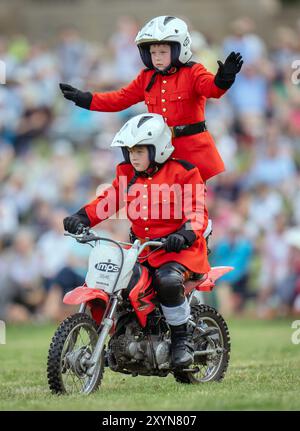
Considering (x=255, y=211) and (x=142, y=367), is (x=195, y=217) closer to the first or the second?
(x=142, y=367)

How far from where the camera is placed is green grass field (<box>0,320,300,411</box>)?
307 inches

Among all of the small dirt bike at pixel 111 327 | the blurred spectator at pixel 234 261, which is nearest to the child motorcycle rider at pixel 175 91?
the small dirt bike at pixel 111 327

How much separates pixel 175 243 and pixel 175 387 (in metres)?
1.18

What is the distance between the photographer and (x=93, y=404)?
7.79m

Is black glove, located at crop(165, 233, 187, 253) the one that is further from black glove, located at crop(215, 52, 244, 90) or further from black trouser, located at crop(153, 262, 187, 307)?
black glove, located at crop(215, 52, 244, 90)

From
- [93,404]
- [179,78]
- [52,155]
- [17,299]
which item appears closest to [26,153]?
[52,155]

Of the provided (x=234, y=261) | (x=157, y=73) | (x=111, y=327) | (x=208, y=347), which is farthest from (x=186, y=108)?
(x=234, y=261)

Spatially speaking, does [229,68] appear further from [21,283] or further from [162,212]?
[21,283]

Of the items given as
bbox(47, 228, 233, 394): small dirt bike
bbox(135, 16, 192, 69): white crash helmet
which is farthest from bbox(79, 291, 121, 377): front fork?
bbox(135, 16, 192, 69): white crash helmet

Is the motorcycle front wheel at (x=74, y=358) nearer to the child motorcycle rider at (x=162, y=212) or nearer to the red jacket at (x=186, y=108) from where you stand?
the child motorcycle rider at (x=162, y=212)

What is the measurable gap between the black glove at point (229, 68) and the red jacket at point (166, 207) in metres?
0.68

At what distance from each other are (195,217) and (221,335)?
4.02 ft

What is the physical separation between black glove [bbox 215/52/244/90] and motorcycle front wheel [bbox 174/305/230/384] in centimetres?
181

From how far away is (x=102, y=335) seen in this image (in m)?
8.44
